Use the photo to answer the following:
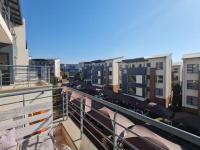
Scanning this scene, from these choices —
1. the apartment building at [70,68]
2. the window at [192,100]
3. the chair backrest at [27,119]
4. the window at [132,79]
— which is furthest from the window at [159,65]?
the apartment building at [70,68]

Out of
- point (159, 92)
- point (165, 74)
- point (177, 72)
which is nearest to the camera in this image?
point (165, 74)

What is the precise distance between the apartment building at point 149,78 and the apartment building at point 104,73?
554 cm

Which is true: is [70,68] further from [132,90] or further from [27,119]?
[27,119]

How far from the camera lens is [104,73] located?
111 ft

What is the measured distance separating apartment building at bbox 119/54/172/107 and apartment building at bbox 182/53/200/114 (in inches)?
99.1

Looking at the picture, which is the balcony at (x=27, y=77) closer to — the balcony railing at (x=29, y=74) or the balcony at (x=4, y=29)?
the balcony railing at (x=29, y=74)

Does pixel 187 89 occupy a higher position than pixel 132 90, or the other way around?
pixel 187 89

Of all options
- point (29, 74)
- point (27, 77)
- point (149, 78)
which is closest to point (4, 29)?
point (29, 74)

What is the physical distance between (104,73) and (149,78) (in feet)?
44.0

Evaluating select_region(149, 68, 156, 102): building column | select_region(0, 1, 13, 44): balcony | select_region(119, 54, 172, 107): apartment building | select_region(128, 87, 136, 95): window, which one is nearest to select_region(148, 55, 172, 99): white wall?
select_region(119, 54, 172, 107): apartment building

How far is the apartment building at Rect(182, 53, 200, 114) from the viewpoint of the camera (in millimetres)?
17220

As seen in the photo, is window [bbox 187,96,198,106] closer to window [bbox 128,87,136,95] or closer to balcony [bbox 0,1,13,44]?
window [bbox 128,87,136,95]

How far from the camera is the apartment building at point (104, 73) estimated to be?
3159 cm

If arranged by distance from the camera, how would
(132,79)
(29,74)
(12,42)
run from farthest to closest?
(132,79) → (12,42) → (29,74)
